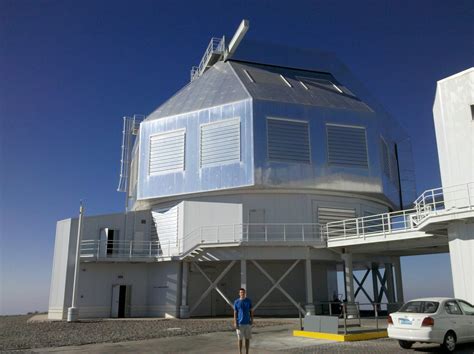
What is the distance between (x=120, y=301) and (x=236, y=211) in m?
8.49

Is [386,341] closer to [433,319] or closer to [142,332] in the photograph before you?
[433,319]

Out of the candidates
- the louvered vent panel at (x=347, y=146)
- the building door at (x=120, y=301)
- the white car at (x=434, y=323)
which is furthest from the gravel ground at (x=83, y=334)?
the louvered vent panel at (x=347, y=146)

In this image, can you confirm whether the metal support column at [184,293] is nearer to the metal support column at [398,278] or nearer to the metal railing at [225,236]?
the metal railing at [225,236]

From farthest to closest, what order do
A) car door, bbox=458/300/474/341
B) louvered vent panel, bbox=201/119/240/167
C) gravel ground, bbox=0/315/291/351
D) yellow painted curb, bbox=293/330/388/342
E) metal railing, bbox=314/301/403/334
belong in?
louvered vent panel, bbox=201/119/240/167, metal railing, bbox=314/301/403/334, gravel ground, bbox=0/315/291/351, yellow painted curb, bbox=293/330/388/342, car door, bbox=458/300/474/341

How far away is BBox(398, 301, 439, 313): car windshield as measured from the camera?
11245 mm

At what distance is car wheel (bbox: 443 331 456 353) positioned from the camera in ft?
35.8

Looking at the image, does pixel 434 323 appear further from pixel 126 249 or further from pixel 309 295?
pixel 126 249

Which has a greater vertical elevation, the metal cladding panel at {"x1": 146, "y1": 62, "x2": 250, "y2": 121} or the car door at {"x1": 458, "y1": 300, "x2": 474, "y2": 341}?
the metal cladding panel at {"x1": 146, "y1": 62, "x2": 250, "y2": 121}

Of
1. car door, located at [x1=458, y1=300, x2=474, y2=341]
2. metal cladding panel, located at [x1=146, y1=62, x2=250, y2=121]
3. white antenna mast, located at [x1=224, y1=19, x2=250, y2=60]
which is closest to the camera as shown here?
car door, located at [x1=458, y1=300, x2=474, y2=341]

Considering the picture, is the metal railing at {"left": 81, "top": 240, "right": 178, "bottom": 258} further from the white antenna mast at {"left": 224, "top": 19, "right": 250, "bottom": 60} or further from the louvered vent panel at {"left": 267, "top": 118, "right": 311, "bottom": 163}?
the white antenna mast at {"left": 224, "top": 19, "right": 250, "bottom": 60}

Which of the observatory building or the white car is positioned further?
the observatory building

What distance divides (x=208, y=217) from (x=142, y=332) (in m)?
9.84

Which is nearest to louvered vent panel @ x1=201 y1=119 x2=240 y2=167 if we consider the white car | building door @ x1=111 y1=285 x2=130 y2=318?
building door @ x1=111 y1=285 x2=130 y2=318

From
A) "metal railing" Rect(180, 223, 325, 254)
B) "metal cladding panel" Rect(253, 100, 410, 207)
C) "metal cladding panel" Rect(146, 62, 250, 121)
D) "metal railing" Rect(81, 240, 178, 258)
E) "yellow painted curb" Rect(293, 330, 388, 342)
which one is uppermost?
"metal cladding panel" Rect(146, 62, 250, 121)
